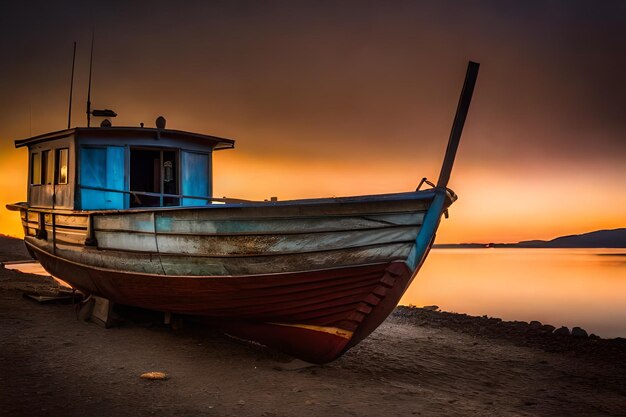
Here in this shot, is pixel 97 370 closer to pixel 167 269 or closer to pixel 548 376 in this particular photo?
pixel 167 269

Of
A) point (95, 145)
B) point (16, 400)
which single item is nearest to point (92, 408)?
point (16, 400)

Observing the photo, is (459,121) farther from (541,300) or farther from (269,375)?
(541,300)

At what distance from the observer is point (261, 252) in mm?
6789

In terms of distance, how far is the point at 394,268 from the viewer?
6352 millimetres

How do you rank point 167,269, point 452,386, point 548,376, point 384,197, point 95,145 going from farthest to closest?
Answer: point 95,145 < point 548,376 < point 167,269 < point 452,386 < point 384,197

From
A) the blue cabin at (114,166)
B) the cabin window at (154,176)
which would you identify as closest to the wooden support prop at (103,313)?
the blue cabin at (114,166)

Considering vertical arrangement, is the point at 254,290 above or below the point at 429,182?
below

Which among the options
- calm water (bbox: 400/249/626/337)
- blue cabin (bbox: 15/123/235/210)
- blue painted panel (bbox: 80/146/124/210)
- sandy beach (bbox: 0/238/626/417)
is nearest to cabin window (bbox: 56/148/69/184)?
blue cabin (bbox: 15/123/235/210)

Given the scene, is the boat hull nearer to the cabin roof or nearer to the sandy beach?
the sandy beach

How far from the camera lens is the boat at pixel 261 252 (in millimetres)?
6383

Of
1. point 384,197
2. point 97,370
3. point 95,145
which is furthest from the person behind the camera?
point 95,145

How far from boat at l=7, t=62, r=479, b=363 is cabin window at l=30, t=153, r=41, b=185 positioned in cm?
175

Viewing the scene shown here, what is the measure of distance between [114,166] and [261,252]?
450cm

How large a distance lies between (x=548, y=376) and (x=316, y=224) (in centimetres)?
511
